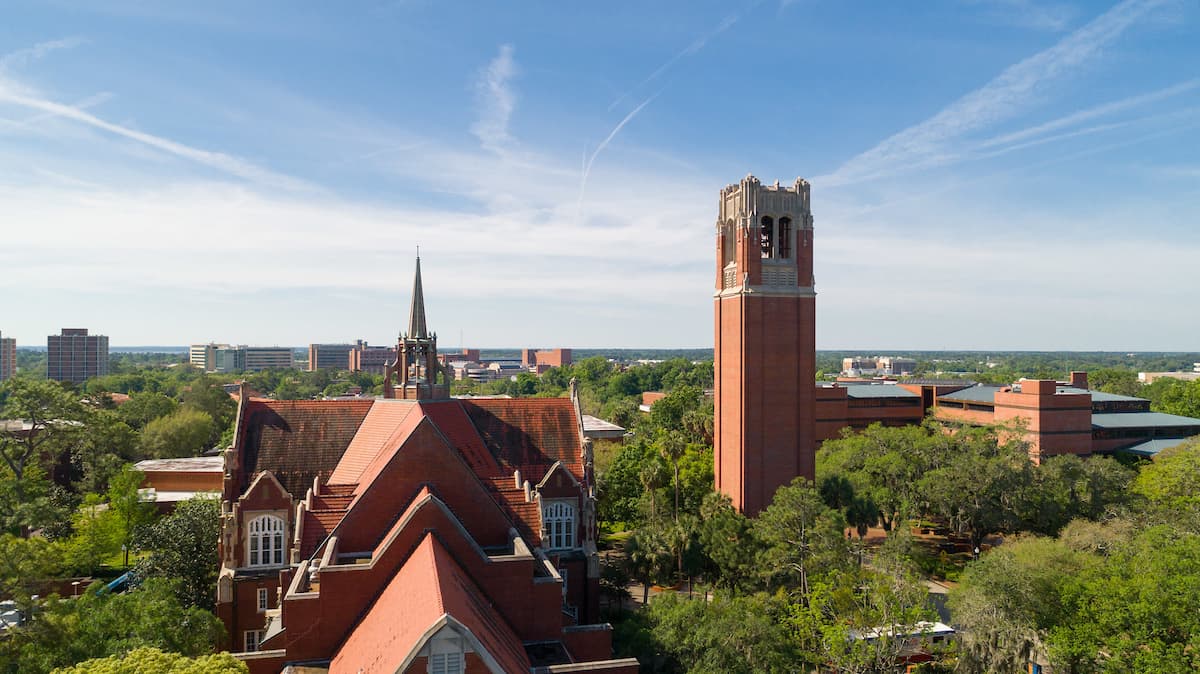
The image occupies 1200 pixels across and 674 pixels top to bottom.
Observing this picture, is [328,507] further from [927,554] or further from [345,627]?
[927,554]

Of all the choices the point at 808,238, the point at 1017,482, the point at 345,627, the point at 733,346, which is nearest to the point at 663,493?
the point at 733,346

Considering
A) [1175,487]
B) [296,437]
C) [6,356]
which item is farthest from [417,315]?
[6,356]

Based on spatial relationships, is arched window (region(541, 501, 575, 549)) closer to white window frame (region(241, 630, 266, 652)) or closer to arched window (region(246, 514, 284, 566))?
arched window (region(246, 514, 284, 566))

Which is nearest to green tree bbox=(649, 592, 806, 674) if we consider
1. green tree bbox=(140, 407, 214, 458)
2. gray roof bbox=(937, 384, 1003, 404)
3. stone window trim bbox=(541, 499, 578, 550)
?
stone window trim bbox=(541, 499, 578, 550)

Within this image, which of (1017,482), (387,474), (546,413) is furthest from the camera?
(1017,482)

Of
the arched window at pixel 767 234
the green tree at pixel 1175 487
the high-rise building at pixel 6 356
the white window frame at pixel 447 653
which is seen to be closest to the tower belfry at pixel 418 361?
the white window frame at pixel 447 653
